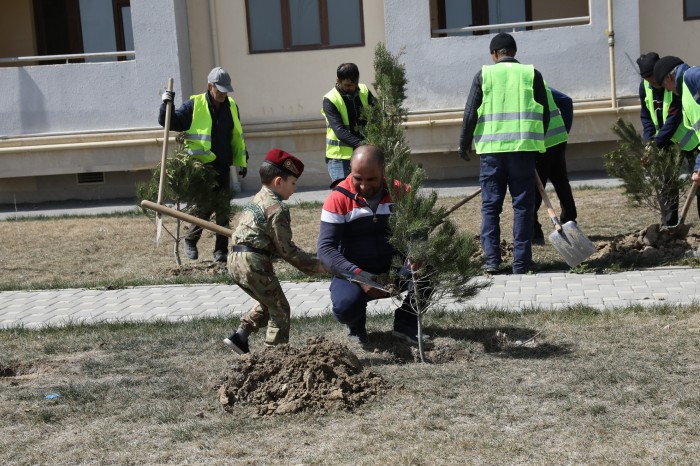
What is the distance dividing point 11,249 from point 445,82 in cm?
710

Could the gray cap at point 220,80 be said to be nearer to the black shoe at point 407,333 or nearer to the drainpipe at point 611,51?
the black shoe at point 407,333

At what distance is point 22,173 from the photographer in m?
16.2

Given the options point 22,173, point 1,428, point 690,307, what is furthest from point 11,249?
point 690,307

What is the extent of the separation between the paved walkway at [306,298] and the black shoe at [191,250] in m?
1.22

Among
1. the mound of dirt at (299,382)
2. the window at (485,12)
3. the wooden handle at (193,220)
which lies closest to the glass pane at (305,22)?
the window at (485,12)

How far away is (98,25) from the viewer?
17.6m

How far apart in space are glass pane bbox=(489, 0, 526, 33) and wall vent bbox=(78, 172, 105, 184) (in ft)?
22.7

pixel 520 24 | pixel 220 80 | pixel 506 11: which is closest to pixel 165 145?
pixel 220 80

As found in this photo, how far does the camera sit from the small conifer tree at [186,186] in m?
9.88

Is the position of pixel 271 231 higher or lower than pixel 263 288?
higher

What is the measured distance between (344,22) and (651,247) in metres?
8.44

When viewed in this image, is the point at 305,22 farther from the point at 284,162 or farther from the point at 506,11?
the point at 284,162

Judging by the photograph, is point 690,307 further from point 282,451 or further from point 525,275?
point 282,451

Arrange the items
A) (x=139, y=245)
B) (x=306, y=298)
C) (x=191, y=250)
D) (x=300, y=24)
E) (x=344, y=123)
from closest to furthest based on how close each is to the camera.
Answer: (x=306, y=298)
(x=344, y=123)
(x=191, y=250)
(x=139, y=245)
(x=300, y=24)
